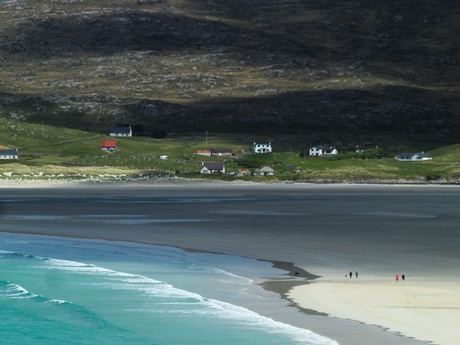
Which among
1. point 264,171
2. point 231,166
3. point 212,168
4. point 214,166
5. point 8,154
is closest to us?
point 264,171

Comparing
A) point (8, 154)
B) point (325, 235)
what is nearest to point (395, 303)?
point (325, 235)

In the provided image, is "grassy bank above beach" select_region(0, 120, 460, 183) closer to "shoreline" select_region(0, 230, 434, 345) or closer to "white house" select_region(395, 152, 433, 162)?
"white house" select_region(395, 152, 433, 162)

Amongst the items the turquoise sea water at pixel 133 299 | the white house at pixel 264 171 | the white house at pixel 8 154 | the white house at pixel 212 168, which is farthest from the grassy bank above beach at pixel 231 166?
the turquoise sea water at pixel 133 299

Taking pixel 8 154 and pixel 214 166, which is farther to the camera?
pixel 8 154

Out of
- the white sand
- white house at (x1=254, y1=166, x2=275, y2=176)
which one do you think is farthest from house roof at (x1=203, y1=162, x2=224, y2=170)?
the white sand

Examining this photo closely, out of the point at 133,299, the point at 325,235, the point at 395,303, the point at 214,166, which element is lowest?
the point at 325,235

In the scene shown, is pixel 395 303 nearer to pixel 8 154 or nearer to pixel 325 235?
pixel 325 235

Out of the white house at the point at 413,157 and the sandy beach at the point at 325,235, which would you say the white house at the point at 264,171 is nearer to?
the sandy beach at the point at 325,235

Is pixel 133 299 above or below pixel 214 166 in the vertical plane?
below
